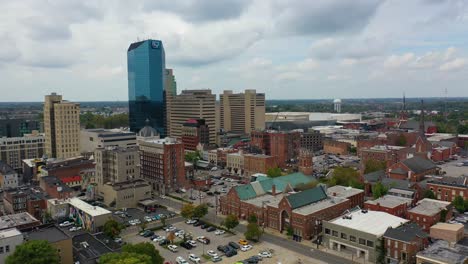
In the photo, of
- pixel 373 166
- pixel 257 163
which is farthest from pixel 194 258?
pixel 373 166

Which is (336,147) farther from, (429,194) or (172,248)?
(172,248)

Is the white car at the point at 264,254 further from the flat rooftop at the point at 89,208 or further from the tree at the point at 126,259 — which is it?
the flat rooftop at the point at 89,208

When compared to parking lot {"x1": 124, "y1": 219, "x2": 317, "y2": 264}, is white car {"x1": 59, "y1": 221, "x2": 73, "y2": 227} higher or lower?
Result: higher

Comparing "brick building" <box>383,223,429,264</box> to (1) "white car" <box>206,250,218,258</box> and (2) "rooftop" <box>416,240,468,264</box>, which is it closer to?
(2) "rooftop" <box>416,240,468,264</box>

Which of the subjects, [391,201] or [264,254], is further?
[391,201]

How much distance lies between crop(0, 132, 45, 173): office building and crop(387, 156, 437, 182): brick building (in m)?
115

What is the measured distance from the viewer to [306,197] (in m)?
72.8

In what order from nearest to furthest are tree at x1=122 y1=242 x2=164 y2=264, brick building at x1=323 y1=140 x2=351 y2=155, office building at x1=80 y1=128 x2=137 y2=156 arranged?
tree at x1=122 y1=242 x2=164 y2=264 → office building at x1=80 y1=128 x2=137 y2=156 → brick building at x1=323 y1=140 x2=351 y2=155

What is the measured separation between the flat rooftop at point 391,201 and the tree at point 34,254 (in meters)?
55.3

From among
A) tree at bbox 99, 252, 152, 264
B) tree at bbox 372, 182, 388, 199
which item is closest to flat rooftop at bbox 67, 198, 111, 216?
tree at bbox 99, 252, 152, 264

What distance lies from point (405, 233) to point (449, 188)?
3378cm

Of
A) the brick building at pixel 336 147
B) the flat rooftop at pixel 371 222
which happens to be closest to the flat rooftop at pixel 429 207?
the flat rooftop at pixel 371 222

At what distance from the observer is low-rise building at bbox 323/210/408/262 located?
2298 inches

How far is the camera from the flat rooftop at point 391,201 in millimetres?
73188
